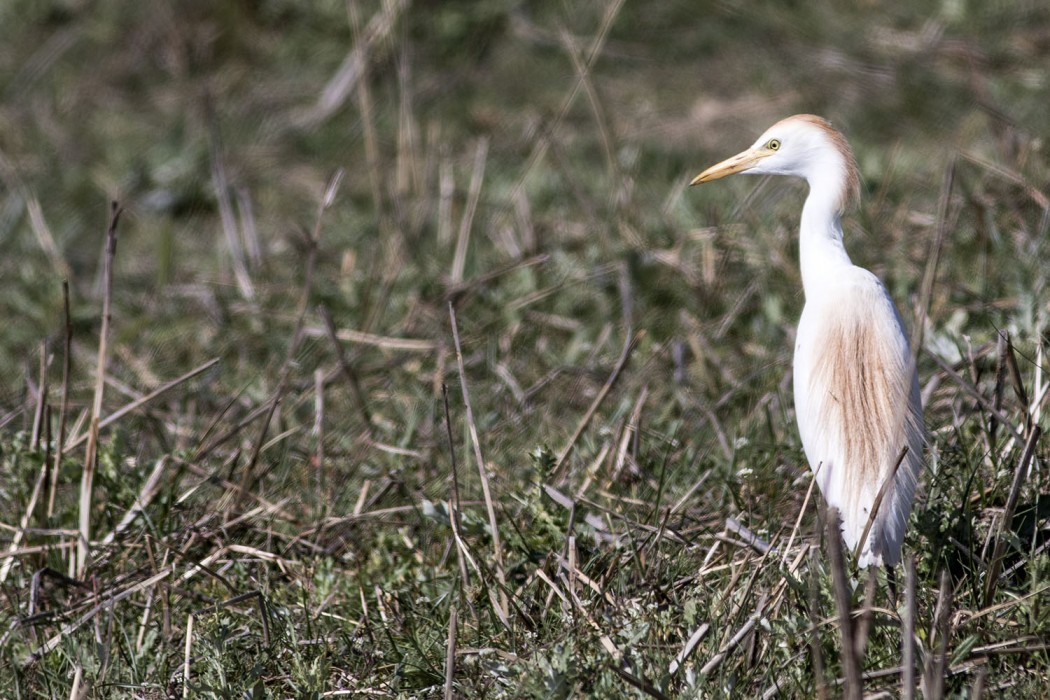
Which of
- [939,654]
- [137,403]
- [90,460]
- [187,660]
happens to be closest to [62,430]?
[90,460]

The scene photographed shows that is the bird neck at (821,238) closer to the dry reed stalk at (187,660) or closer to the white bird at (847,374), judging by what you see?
the white bird at (847,374)

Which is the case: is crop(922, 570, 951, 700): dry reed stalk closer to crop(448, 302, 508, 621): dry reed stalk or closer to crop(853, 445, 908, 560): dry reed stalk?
crop(853, 445, 908, 560): dry reed stalk

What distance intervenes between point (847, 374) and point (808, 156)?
2.03 ft

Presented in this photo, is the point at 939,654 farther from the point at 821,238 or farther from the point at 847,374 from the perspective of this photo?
the point at 821,238

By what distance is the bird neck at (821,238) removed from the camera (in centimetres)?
287

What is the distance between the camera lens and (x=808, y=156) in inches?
117

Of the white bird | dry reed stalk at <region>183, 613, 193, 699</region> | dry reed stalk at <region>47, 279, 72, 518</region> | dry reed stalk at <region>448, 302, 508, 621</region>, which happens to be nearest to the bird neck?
the white bird

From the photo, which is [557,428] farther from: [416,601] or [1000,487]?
[1000,487]

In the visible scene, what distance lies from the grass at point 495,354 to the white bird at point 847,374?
11 centimetres

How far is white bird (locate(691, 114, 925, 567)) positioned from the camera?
246cm

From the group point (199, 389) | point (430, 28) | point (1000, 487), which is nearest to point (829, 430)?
point (1000, 487)

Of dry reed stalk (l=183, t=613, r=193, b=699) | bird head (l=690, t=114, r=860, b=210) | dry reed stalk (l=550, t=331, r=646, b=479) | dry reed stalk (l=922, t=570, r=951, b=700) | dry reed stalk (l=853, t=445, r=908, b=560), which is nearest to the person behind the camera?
dry reed stalk (l=922, t=570, r=951, b=700)

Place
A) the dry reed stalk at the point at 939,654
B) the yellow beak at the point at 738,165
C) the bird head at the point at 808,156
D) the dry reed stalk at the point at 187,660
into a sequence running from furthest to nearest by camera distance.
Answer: the yellow beak at the point at 738,165
the bird head at the point at 808,156
the dry reed stalk at the point at 187,660
the dry reed stalk at the point at 939,654

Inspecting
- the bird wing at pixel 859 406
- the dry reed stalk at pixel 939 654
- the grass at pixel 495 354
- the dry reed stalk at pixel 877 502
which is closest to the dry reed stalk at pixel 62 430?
the grass at pixel 495 354
